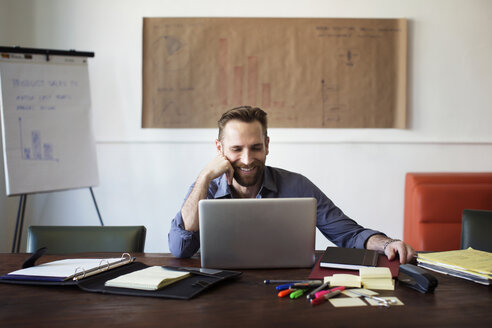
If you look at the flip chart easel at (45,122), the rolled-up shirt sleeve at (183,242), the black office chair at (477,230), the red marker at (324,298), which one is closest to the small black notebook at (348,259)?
the red marker at (324,298)

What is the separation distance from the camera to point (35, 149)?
269 cm

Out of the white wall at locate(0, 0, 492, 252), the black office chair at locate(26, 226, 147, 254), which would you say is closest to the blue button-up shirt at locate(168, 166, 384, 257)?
the black office chair at locate(26, 226, 147, 254)

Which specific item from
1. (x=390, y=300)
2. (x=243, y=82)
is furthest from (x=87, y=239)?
(x=243, y=82)

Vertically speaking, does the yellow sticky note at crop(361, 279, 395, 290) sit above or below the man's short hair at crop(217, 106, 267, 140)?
below

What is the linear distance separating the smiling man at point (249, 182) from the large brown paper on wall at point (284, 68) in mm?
1221

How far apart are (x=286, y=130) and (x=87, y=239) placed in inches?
70.0

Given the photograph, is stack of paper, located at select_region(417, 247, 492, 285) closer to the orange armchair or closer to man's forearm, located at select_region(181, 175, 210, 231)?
man's forearm, located at select_region(181, 175, 210, 231)

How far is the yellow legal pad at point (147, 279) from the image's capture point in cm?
106

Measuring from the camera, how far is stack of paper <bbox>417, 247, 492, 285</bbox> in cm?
116

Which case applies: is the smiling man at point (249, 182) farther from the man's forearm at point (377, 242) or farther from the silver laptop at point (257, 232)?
the silver laptop at point (257, 232)

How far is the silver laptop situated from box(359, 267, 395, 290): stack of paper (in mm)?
191

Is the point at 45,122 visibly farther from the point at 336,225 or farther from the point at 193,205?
the point at 336,225

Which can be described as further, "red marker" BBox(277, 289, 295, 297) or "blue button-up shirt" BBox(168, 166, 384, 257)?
"blue button-up shirt" BBox(168, 166, 384, 257)

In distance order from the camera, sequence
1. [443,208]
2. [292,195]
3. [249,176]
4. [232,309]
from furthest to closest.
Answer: [443,208] < [292,195] < [249,176] < [232,309]
